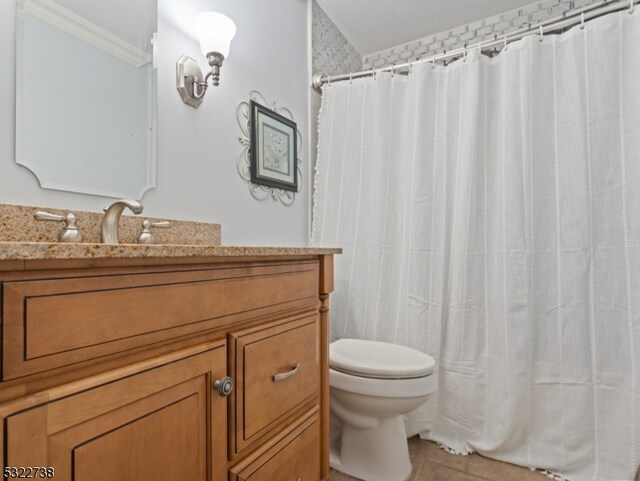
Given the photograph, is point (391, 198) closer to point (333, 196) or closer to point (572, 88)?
point (333, 196)

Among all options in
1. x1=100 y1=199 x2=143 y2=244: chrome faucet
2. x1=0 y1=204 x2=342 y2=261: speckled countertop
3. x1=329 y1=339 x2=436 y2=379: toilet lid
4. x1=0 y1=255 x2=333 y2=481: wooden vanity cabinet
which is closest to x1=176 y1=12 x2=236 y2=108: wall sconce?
x1=0 y1=204 x2=342 y2=261: speckled countertop

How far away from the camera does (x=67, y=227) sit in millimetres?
799

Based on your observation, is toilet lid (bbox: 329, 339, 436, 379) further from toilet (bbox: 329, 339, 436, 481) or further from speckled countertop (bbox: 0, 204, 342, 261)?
speckled countertop (bbox: 0, 204, 342, 261)

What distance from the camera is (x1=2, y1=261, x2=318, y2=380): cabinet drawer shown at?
1.31ft

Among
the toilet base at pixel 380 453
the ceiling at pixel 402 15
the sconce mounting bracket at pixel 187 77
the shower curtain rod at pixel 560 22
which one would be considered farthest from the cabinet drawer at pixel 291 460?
the ceiling at pixel 402 15

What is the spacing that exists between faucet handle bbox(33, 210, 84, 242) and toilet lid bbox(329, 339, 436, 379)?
966 millimetres

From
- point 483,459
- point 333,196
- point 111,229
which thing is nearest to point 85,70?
point 111,229

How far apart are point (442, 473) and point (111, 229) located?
5.00 feet

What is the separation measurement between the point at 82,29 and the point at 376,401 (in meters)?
1.50

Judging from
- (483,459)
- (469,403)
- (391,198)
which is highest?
(391,198)

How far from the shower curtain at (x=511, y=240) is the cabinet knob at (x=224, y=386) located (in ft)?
3.84

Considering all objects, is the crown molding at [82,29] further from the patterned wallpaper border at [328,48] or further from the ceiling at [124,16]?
the patterned wallpaper border at [328,48]

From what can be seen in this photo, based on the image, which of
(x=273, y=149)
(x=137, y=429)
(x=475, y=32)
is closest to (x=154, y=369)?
(x=137, y=429)

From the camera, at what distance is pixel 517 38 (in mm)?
1527
